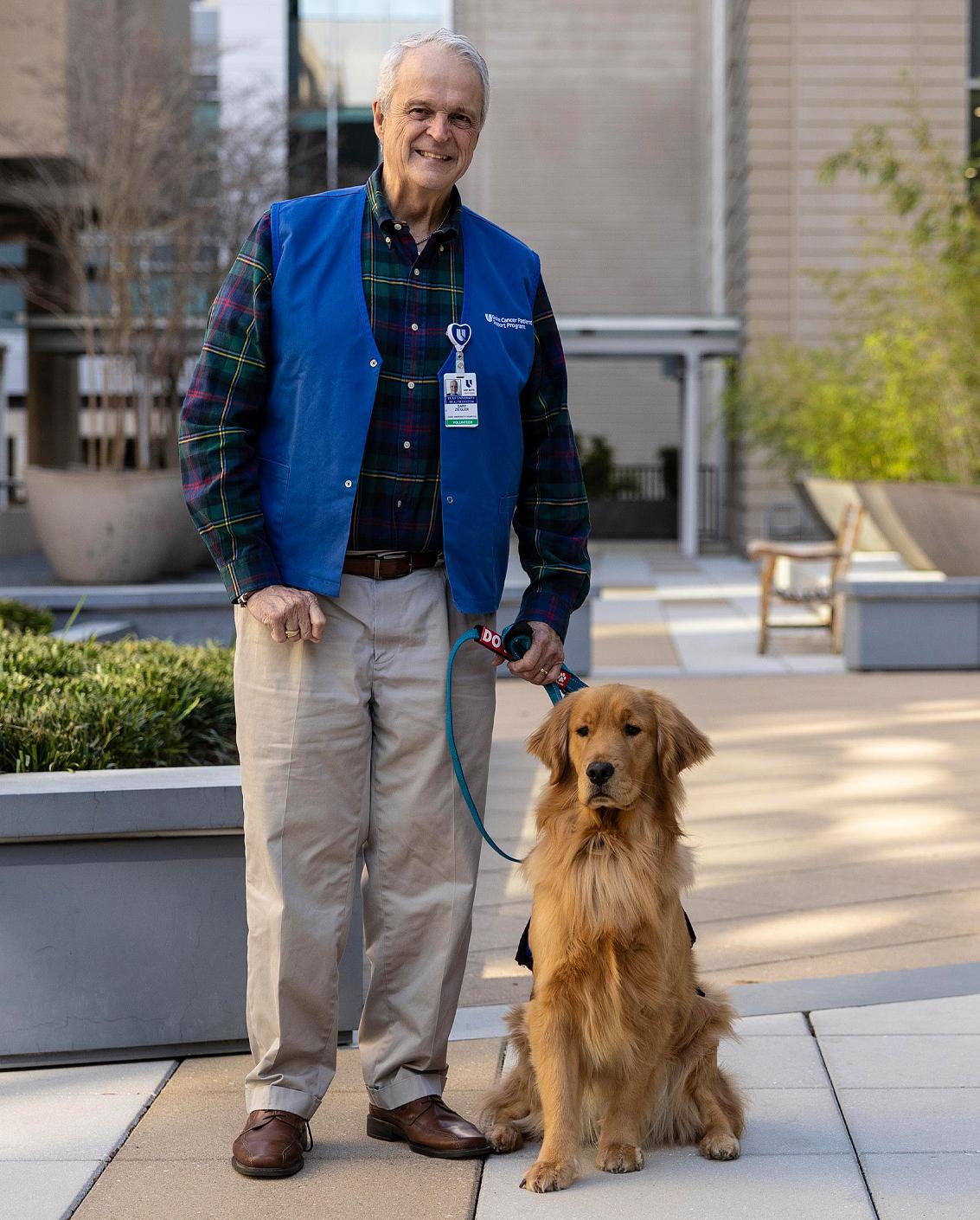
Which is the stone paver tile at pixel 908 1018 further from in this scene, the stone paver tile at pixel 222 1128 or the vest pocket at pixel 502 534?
the vest pocket at pixel 502 534

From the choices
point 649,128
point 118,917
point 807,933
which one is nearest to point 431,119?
point 118,917

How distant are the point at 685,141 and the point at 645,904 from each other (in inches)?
1338

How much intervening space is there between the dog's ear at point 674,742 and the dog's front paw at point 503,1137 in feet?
2.85

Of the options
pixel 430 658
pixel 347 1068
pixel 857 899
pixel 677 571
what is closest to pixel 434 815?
pixel 430 658

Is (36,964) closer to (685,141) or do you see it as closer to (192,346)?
(192,346)

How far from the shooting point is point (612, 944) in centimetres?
320

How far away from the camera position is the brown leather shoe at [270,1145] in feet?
10.7

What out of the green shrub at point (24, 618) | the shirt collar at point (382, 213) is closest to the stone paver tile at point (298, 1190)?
the shirt collar at point (382, 213)

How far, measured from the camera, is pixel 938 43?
23.7 meters

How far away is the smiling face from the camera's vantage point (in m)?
3.24

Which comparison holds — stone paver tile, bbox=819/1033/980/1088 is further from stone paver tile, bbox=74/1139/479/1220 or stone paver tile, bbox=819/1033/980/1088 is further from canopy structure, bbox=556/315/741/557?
canopy structure, bbox=556/315/741/557

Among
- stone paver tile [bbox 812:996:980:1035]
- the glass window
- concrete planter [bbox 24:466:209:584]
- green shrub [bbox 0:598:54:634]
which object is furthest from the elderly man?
the glass window

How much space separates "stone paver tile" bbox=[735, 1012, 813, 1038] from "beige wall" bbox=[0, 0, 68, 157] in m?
15.0

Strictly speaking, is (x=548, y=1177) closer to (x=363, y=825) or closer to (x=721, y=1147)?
(x=721, y=1147)
